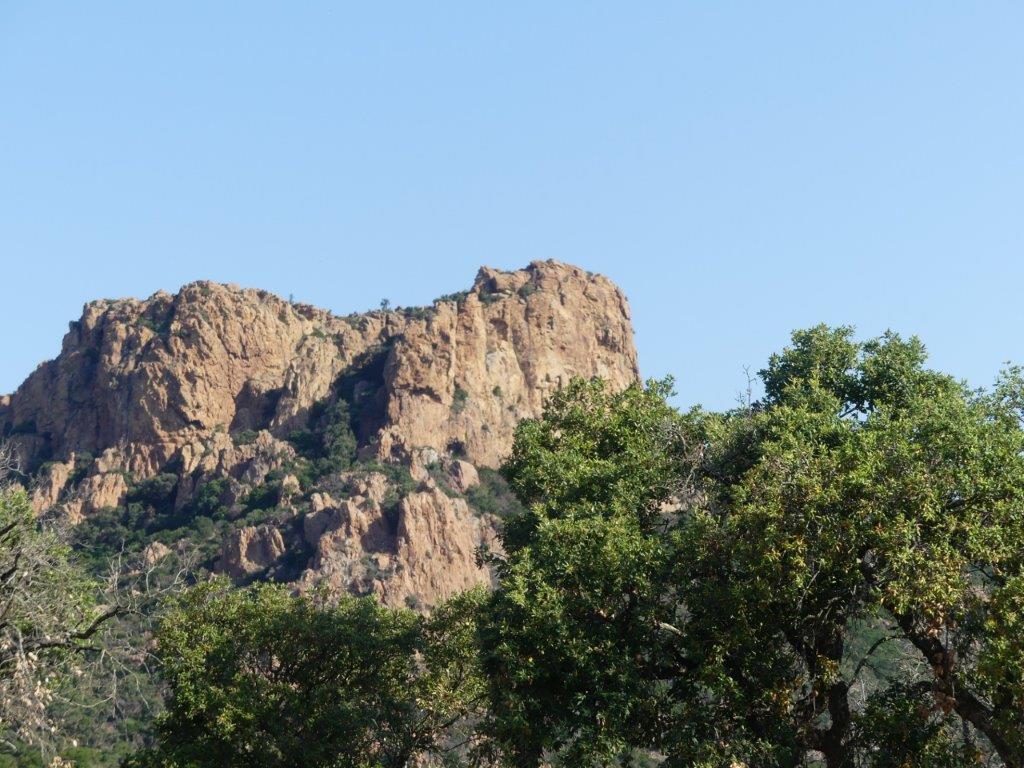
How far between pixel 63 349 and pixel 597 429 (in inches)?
4647

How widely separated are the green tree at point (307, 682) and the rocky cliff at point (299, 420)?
63.6 metres

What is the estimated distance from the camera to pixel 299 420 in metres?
119

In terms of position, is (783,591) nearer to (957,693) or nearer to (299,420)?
(957,693)

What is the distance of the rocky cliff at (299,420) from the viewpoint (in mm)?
97875

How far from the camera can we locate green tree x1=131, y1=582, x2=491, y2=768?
26.4 metres

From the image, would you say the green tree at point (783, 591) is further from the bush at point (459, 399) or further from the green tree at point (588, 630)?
the bush at point (459, 399)

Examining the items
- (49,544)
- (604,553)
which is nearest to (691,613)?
(604,553)

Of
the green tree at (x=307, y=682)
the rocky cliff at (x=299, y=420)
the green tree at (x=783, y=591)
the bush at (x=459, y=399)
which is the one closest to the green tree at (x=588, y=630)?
the green tree at (x=783, y=591)

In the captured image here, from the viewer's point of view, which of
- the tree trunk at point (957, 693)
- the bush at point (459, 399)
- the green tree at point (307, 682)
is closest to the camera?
the tree trunk at point (957, 693)

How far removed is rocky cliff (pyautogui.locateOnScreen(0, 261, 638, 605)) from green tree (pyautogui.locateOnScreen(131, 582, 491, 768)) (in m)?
63.6

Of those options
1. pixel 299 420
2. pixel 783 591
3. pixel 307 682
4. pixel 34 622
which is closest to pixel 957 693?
pixel 783 591

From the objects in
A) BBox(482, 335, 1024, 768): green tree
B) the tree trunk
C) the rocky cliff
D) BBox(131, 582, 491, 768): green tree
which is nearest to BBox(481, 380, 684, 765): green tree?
BBox(482, 335, 1024, 768): green tree

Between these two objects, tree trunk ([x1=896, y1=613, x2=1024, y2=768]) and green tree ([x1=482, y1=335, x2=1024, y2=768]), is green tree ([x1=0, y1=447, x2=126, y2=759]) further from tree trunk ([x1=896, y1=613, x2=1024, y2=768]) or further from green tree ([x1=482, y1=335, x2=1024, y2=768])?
tree trunk ([x1=896, y1=613, x2=1024, y2=768])

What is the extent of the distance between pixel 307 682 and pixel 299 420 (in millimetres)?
91468
